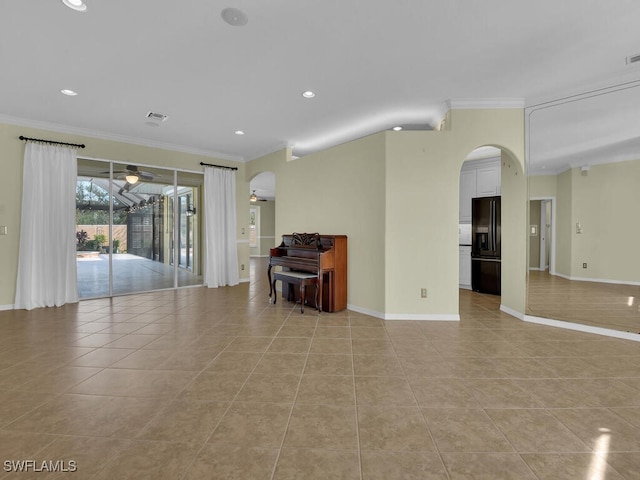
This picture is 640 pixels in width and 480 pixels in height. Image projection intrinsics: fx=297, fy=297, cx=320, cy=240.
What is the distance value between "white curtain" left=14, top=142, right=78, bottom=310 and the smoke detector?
1408 millimetres

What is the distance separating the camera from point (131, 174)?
553 cm

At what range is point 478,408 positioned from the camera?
6.27ft

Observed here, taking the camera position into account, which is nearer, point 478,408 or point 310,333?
point 478,408

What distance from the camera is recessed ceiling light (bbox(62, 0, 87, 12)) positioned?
2186 mm

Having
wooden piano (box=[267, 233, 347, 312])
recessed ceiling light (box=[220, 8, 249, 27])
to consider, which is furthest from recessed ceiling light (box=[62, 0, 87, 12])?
wooden piano (box=[267, 233, 347, 312])

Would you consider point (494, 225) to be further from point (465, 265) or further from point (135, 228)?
point (135, 228)

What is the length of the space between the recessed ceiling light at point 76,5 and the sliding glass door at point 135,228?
11.7 ft

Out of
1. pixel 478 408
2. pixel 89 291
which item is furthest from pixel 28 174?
pixel 478 408

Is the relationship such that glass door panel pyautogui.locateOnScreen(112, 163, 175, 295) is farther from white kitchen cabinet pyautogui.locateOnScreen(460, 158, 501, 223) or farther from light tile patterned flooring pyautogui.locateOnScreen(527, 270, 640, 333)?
light tile patterned flooring pyautogui.locateOnScreen(527, 270, 640, 333)

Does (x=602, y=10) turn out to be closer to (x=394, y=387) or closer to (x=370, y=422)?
(x=394, y=387)

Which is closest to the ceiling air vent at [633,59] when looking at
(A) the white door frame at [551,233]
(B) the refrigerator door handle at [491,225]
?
(A) the white door frame at [551,233]

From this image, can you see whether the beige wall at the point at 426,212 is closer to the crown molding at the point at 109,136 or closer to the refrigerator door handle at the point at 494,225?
the refrigerator door handle at the point at 494,225

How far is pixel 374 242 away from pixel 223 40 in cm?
279

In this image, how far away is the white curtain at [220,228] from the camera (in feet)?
20.5
